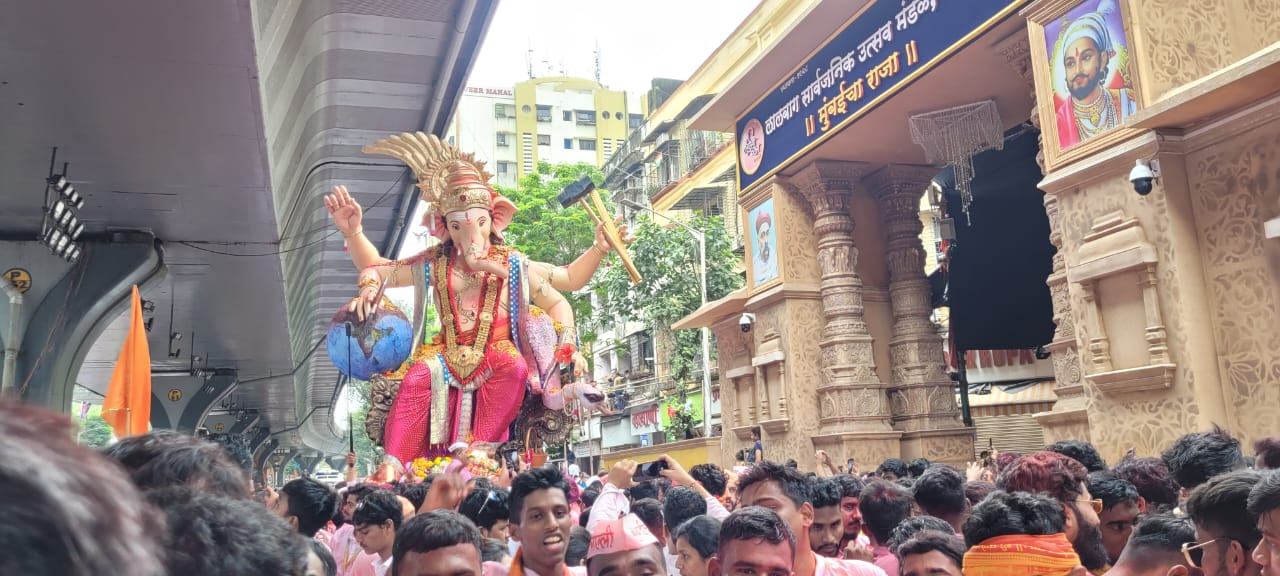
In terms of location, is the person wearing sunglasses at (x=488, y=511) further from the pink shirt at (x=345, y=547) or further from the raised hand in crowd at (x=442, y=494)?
the pink shirt at (x=345, y=547)

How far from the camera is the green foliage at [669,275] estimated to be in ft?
76.2

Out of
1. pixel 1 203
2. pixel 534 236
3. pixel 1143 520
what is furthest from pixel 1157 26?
pixel 534 236

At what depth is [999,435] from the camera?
18.1m

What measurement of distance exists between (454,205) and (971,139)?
6839mm

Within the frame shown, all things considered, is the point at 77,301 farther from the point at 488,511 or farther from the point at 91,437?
the point at 91,437

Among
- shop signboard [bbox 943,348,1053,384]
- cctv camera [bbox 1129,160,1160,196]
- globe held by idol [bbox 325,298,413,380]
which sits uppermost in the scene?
cctv camera [bbox 1129,160,1160,196]

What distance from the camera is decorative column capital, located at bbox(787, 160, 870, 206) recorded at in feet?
44.5

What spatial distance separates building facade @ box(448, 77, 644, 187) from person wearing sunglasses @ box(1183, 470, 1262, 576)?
48.5 meters

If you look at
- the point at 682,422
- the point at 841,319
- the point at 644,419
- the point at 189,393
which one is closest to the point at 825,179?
the point at 841,319

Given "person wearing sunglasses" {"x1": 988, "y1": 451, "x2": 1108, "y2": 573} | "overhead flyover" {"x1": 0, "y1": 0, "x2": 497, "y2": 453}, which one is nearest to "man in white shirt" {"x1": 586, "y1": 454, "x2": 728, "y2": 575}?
"person wearing sunglasses" {"x1": 988, "y1": 451, "x2": 1108, "y2": 573}

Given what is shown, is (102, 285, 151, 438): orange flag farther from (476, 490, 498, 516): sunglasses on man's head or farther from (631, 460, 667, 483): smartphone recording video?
(631, 460, 667, 483): smartphone recording video

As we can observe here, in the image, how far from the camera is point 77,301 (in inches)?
491

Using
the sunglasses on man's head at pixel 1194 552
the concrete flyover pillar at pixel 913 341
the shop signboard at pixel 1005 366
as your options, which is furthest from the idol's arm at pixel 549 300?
the shop signboard at pixel 1005 366

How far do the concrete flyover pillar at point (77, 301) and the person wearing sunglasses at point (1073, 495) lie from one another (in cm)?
1151
